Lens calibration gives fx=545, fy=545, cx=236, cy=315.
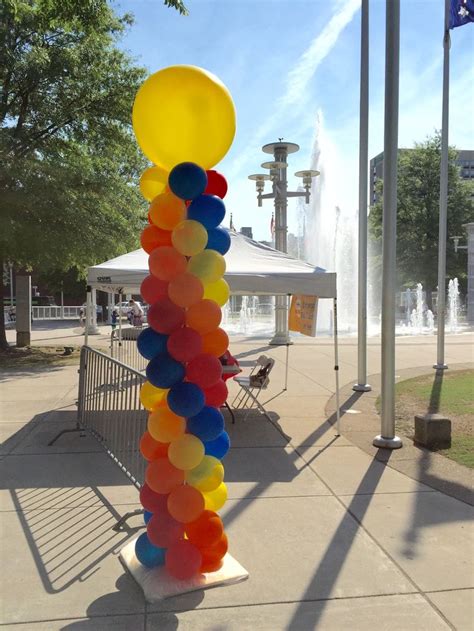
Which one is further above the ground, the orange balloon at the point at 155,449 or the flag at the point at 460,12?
the flag at the point at 460,12

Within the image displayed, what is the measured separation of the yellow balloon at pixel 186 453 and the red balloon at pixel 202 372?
1.17 feet

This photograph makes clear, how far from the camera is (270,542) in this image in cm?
407

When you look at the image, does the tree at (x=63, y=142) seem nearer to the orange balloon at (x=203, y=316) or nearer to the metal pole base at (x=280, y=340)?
the metal pole base at (x=280, y=340)

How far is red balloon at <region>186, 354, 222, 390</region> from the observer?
347 cm

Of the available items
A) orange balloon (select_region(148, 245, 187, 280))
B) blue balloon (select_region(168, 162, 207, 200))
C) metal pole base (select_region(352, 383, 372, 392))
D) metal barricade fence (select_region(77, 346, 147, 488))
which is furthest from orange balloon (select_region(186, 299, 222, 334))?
metal pole base (select_region(352, 383, 372, 392))

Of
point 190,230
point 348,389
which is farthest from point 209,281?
A: point 348,389

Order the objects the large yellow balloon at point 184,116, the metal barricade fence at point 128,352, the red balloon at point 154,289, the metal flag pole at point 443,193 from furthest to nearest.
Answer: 1. the metal flag pole at point 443,193
2. the metal barricade fence at point 128,352
3. the red balloon at point 154,289
4. the large yellow balloon at point 184,116

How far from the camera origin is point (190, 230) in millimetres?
3396

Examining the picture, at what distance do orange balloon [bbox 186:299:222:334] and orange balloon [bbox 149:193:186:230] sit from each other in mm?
542

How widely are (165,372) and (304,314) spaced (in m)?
4.95

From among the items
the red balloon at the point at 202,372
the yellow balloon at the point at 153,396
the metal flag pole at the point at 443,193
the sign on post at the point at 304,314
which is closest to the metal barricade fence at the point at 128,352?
the sign on post at the point at 304,314

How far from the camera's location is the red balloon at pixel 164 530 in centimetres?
344

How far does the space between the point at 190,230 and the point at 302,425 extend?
494cm

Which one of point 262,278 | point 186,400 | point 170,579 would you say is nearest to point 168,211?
point 186,400
